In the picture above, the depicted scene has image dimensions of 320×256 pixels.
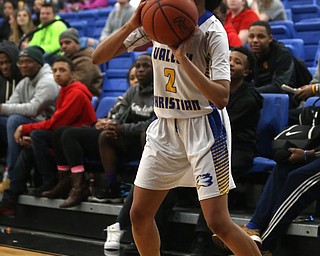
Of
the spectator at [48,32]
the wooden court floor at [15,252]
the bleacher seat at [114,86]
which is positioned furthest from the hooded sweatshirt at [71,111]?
the spectator at [48,32]

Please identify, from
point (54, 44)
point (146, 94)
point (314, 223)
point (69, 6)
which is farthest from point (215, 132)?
point (69, 6)

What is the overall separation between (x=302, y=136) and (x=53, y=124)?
2247 millimetres

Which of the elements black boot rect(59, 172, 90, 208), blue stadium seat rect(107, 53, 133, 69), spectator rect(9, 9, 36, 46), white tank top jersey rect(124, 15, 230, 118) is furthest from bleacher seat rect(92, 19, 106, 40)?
white tank top jersey rect(124, 15, 230, 118)

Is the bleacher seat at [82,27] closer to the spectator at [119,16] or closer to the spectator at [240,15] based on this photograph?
the spectator at [119,16]

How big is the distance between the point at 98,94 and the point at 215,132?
387 cm

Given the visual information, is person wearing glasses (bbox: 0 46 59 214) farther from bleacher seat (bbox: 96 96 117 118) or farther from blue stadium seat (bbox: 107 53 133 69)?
blue stadium seat (bbox: 107 53 133 69)

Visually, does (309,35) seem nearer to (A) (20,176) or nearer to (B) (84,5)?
(A) (20,176)

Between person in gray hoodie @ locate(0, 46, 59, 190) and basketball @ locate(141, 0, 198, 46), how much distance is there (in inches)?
126

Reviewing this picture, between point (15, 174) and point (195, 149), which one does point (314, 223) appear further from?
point (15, 174)

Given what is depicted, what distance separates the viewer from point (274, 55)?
5512mm

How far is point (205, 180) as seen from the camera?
3.02 meters

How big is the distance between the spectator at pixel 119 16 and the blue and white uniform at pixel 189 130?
5411mm

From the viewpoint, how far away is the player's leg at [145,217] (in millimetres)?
3104

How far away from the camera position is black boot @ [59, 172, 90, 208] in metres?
5.28
